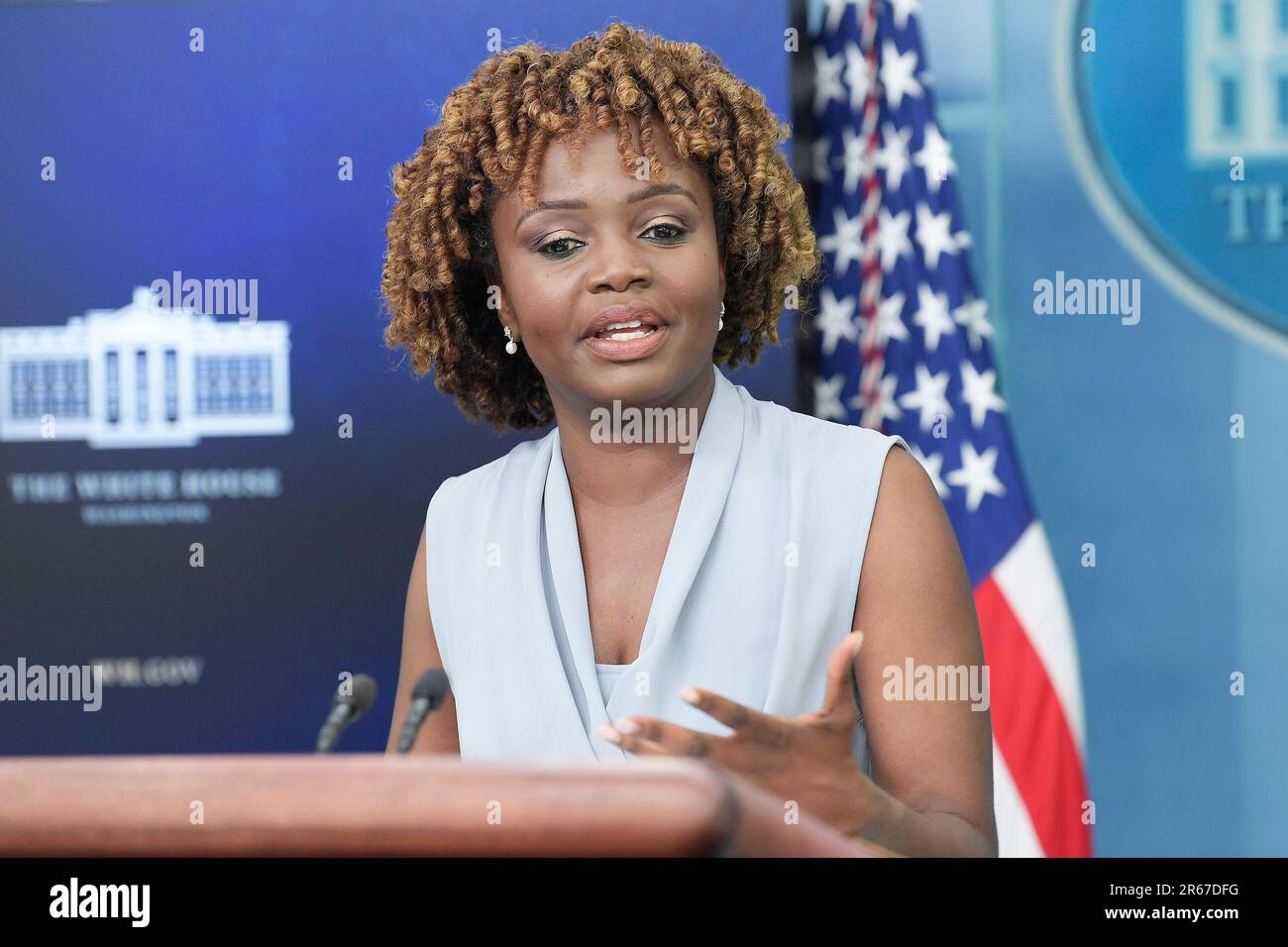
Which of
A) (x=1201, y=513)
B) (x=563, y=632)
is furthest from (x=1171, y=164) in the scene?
(x=563, y=632)

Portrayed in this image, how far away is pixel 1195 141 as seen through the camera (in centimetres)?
257

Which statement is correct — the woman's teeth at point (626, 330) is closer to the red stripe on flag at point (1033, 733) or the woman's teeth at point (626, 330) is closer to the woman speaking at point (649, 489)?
the woman speaking at point (649, 489)

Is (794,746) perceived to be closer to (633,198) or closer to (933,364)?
(633,198)

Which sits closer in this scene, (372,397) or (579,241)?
(579,241)

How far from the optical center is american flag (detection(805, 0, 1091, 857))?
99.5 inches

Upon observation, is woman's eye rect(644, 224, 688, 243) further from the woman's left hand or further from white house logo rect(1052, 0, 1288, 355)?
white house logo rect(1052, 0, 1288, 355)

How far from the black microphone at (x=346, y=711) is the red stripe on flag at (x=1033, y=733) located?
1.31 metres

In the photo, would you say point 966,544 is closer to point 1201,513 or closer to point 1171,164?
point 1201,513

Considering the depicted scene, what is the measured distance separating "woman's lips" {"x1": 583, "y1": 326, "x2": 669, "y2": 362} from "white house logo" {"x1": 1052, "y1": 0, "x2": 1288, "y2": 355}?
1078mm

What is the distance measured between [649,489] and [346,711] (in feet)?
2.28

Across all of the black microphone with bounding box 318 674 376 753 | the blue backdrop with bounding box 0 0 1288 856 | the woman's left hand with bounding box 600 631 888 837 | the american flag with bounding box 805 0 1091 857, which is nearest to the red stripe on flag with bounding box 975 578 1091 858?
the american flag with bounding box 805 0 1091 857

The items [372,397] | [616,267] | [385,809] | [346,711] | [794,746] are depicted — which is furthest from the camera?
[372,397]

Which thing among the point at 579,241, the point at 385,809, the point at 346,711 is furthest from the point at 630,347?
the point at 385,809

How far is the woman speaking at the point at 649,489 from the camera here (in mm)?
1893
